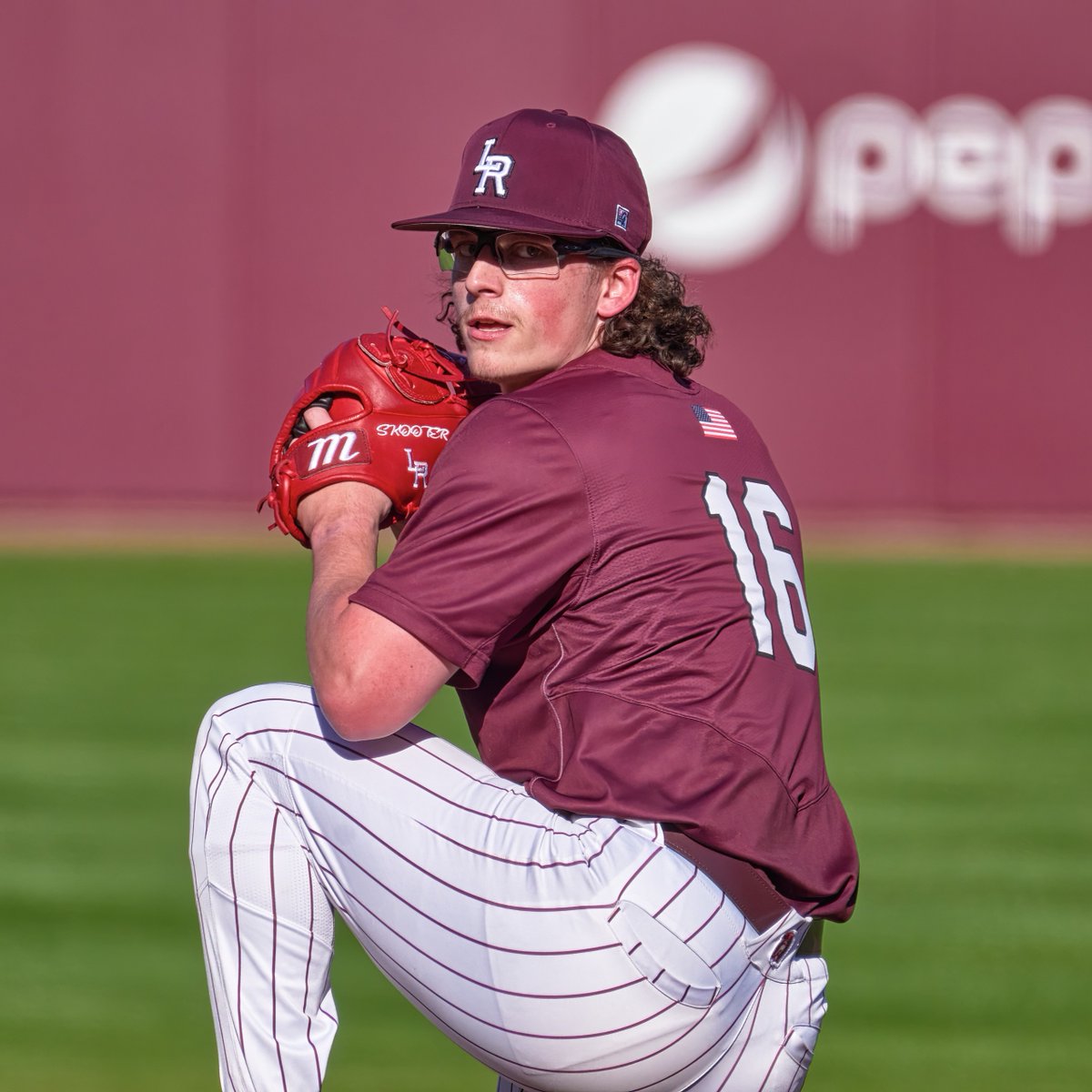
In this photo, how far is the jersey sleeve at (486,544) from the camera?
2.19 meters

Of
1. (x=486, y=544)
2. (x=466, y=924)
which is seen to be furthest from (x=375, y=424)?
(x=466, y=924)

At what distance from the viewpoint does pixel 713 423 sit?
244 cm

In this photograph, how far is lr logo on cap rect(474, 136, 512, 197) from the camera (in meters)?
2.46

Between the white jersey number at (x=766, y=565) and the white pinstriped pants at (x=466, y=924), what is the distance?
1.10 ft

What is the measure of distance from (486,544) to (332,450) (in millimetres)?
487

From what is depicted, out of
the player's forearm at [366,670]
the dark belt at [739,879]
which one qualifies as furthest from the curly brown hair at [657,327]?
the dark belt at [739,879]

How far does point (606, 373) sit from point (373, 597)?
18.7 inches

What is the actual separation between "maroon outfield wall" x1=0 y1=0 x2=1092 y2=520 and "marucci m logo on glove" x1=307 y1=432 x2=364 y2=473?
397 inches

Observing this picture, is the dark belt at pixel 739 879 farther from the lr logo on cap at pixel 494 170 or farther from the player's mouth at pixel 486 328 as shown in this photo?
the lr logo on cap at pixel 494 170

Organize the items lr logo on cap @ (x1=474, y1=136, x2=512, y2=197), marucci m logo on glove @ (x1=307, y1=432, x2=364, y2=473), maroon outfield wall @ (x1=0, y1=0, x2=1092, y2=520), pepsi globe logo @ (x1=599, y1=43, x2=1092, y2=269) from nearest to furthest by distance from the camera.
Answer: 1. lr logo on cap @ (x1=474, y1=136, x2=512, y2=197)
2. marucci m logo on glove @ (x1=307, y1=432, x2=364, y2=473)
3. maroon outfield wall @ (x1=0, y1=0, x2=1092, y2=520)
4. pepsi globe logo @ (x1=599, y1=43, x2=1092, y2=269)

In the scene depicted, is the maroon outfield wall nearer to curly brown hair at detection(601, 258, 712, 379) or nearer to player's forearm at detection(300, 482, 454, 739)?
curly brown hair at detection(601, 258, 712, 379)

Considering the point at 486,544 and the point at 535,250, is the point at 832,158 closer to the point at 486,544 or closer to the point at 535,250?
the point at 535,250

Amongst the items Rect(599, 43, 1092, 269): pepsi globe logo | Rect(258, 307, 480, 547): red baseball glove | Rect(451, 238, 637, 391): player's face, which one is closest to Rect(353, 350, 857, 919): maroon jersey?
Rect(451, 238, 637, 391): player's face

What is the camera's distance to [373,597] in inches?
86.1
